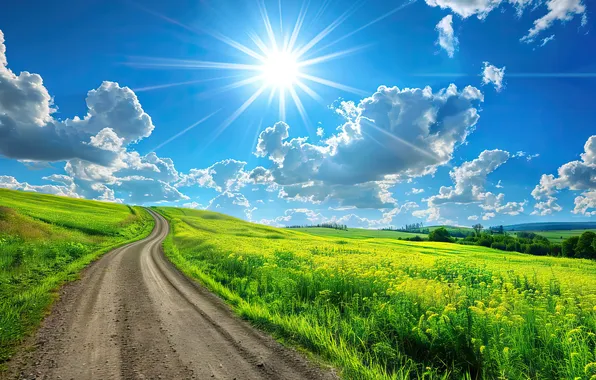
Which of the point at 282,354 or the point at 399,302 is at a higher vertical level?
the point at 399,302

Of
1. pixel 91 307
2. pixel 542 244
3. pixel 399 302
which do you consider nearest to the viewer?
pixel 399 302

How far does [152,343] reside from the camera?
290 inches

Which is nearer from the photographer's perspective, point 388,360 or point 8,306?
point 388,360

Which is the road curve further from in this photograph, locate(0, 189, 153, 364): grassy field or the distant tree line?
the distant tree line

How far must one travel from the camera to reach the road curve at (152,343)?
19.5 ft

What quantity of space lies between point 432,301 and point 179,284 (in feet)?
37.6

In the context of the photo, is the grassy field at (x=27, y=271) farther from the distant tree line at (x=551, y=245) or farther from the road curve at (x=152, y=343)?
the distant tree line at (x=551, y=245)

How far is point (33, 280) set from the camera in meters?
14.6

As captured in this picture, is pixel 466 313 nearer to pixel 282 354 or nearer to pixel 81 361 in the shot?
pixel 282 354

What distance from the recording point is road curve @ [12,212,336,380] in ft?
19.5

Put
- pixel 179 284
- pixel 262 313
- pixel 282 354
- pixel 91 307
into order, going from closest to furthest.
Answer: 1. pixel 282 354
2. pixel 262 313
3. pixel 91 307
4. pixel 179 284

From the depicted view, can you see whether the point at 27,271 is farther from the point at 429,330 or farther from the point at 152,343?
the point at 429,330

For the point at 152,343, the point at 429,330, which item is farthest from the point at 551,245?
the point at 152,343

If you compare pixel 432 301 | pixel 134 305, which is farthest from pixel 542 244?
pixel 134 305
